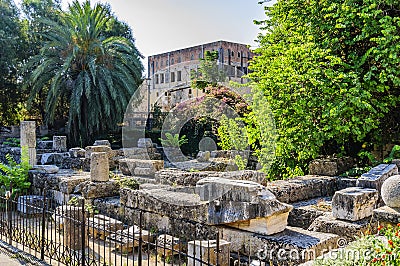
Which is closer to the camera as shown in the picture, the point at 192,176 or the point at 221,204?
the point at 221,204

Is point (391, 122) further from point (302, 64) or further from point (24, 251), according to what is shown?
point (24, 251)

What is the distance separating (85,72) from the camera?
20281mm

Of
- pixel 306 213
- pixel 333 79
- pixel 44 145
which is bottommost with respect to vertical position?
pixel 306 213

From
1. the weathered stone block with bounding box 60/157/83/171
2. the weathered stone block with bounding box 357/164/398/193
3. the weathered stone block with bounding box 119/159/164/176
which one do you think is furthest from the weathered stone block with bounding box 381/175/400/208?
the weathered stone block with bounding box 60/157/83/171

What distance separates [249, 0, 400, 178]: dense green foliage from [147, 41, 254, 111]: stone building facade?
1163 cm

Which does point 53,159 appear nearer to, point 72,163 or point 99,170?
point 72,163

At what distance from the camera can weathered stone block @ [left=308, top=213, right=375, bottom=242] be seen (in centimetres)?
546

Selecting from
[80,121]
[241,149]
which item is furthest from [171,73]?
[241,149]

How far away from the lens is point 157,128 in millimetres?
23719

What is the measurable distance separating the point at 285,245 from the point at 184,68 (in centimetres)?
2170

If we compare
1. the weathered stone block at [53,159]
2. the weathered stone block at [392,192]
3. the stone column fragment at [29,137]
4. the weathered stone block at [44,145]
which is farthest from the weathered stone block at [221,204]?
the weathered stone block at [44,145]

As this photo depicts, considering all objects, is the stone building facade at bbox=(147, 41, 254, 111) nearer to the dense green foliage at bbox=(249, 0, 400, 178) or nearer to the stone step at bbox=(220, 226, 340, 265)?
the dense green foliage at bbox=(249, 0, 400, 178)

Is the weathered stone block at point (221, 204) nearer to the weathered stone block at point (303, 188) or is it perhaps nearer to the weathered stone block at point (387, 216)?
the weathered stone block at point (387, 216)

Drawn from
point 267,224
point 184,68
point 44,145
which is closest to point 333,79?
point 267,224
